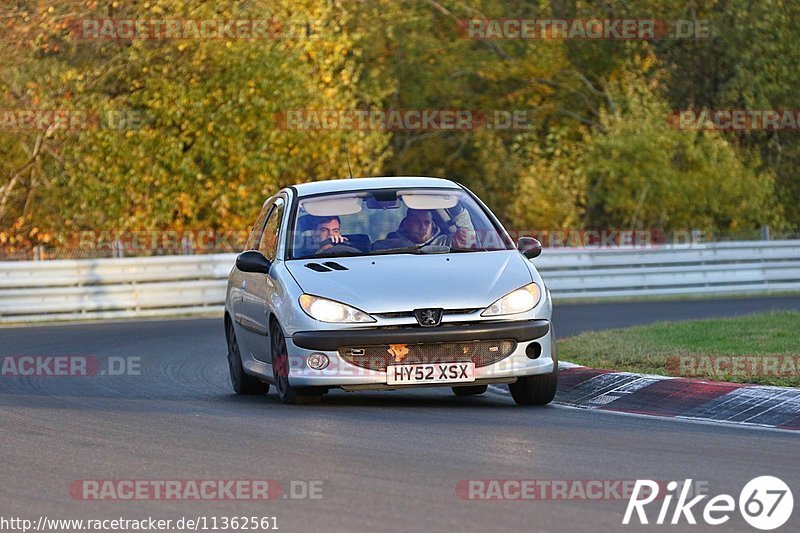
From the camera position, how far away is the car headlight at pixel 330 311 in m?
11.0

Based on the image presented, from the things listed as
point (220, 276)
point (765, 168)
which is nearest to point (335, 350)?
point (220, 276)

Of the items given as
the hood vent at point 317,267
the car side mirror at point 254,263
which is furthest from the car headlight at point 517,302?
the car side mirror at point 254,263

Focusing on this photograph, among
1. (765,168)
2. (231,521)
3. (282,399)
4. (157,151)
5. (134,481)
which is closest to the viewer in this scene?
(231,521)

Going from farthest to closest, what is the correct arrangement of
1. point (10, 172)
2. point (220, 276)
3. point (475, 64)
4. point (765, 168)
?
point (475, 64) < point (765, 168) < point (10, 172) < point (220, 276)

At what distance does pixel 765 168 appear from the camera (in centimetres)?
4234

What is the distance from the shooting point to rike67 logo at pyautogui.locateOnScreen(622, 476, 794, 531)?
686cm

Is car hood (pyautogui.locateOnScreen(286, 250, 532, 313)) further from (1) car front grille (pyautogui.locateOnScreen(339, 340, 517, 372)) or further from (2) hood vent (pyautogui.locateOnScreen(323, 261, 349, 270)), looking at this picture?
(1) car front grille (pyautogui.locateOnScreen(339, 340, 517, 372))

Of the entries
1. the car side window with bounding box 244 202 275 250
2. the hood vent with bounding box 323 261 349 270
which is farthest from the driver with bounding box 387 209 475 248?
the car side window with bounding box 244 202 275 250

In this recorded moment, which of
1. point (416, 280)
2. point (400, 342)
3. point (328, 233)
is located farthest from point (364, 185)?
point (400, 342)

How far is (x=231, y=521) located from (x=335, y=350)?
161 inches

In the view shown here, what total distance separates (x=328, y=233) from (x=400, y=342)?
1.57 meters

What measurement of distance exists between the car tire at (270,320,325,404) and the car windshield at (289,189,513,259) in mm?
688

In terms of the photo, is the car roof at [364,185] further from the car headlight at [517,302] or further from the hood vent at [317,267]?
the car headlight at [517,302]

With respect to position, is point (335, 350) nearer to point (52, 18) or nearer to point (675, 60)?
point (52, 18)
